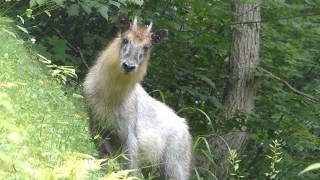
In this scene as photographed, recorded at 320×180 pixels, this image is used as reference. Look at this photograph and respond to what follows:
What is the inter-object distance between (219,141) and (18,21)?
381cm

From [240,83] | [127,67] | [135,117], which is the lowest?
[240,83]

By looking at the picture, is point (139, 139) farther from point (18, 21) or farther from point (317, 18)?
point (317, 18)

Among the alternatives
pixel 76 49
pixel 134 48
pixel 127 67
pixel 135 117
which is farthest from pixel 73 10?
pixel 76 49

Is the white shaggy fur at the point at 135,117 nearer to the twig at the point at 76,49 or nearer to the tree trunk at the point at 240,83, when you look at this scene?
the twig at the point at 76,49

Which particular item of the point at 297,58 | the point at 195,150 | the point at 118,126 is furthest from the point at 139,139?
the point at 297,58

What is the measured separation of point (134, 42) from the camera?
862 cm

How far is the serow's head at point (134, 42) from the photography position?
8414mm

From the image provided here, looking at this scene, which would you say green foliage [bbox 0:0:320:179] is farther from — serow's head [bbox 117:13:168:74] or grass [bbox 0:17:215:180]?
serow's head [bbox 117:13:168:74]

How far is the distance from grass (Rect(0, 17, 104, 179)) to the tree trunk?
11.7 ft

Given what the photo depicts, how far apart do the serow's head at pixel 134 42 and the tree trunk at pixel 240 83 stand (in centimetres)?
317

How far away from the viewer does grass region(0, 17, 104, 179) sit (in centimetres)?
362

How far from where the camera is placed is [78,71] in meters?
A: 11.1

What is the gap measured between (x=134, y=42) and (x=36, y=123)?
2.92 metres

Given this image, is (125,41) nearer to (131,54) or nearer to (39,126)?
(131,54)
